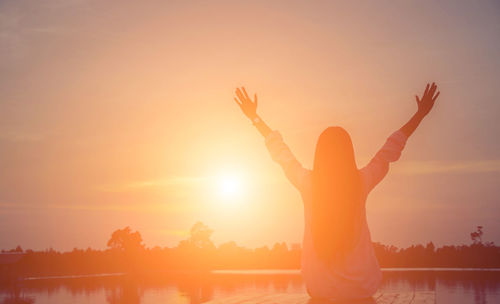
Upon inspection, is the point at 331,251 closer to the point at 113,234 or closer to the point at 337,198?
the point at 337,198

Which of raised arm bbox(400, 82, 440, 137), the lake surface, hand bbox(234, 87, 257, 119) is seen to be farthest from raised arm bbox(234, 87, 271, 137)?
the lake surface

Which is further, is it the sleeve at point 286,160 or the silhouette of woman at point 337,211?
the sleeve at point 286,160

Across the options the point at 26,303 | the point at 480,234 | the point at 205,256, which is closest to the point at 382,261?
the point at 480,234

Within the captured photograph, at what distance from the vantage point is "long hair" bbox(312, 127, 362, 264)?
4.99 meters

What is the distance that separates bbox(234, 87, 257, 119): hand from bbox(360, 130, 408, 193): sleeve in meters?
1.82

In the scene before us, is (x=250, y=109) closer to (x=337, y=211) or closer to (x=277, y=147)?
(x=277, y=147)

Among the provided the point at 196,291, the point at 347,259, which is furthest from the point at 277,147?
the point at 196,291

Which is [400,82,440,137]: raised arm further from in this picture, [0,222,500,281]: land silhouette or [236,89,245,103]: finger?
[0,222,500,281]: land silhouette

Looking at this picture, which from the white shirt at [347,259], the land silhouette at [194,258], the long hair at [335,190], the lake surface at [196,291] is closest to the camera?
the long hair at [335,190]

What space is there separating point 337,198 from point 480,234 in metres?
86.3

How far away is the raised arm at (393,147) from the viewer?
5.73 meters

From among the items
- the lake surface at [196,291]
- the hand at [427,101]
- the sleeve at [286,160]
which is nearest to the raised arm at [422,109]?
the hand at [427,101]

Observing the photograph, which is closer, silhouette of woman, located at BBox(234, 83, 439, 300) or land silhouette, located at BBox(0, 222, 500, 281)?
silhouette of woman, located at BBox(234, 83, 439, 300)

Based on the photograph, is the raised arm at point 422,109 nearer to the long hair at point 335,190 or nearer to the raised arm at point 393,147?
the raised arm at point 393,147
